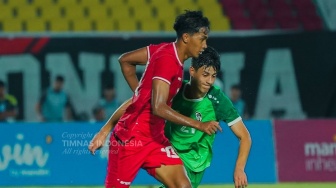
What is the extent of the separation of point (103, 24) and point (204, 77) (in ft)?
40.1

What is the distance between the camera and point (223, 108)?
8023mm

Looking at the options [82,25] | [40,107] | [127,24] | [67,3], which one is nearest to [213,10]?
[127,24]

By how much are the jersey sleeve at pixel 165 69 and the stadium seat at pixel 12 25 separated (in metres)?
12.3

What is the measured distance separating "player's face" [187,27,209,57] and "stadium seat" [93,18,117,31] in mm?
12167

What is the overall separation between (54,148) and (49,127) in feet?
1.23

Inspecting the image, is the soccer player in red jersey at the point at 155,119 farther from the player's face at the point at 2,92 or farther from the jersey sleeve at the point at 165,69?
the player's face at the point at 2,92

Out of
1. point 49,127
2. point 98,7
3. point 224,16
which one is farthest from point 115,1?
point 49,127

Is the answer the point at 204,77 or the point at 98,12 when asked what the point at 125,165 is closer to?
the point at 204,77

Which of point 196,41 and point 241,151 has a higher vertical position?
point 196,41

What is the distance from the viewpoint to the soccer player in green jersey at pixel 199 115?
774 centimetres

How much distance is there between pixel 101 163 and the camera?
48.0 ft

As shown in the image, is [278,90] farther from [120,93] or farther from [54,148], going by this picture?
[54,148]

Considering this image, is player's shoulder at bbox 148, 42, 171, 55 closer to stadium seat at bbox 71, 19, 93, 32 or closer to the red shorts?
the red shorts

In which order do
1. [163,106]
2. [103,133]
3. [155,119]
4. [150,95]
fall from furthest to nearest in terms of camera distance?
[103,133] < [155,119] < [150,95] < [163,106]
